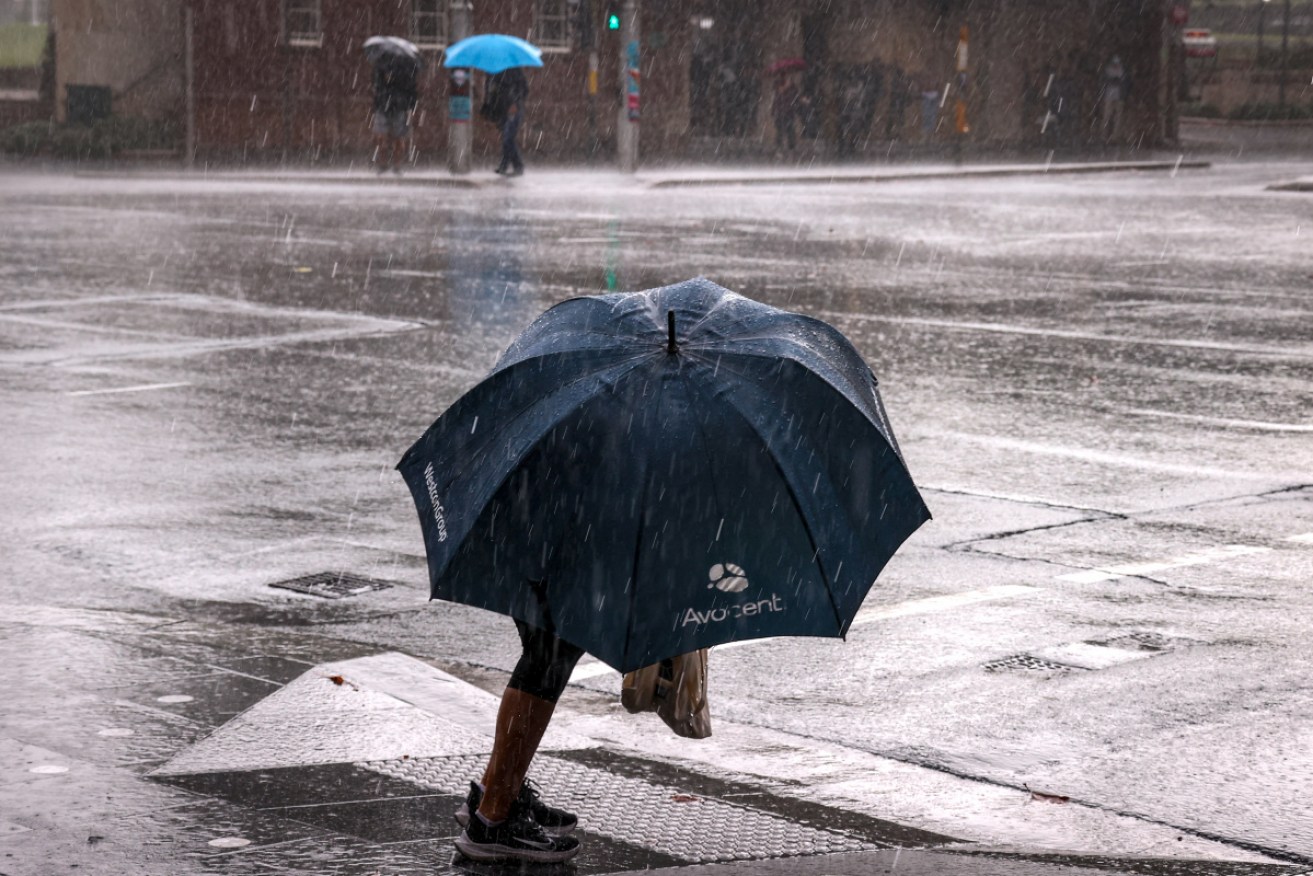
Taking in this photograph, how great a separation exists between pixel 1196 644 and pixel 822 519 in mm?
2961

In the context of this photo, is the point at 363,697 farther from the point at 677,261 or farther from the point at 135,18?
the point at 135,18

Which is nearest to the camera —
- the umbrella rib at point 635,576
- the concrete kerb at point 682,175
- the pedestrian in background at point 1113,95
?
the umbrella rib at point 635,576

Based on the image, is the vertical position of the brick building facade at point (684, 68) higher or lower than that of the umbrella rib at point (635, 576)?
higher

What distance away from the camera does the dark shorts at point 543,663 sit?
4543 millimetres

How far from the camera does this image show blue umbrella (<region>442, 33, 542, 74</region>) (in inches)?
1405

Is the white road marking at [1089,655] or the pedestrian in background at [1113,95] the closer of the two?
the white road marking at [1089,655]

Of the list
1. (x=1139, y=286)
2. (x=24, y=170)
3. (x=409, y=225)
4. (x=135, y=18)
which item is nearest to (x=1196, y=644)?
(x=1139, y=286)

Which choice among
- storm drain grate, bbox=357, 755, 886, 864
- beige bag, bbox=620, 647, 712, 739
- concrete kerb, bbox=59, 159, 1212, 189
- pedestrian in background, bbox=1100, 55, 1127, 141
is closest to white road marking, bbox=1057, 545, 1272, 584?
storm drain grate, bbox=357, 755, 886, 864

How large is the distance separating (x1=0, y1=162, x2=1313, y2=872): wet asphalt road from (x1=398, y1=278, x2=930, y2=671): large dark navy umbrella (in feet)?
3.84

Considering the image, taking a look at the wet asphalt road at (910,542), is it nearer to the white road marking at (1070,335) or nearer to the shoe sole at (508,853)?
the white road marking at (1070,335)

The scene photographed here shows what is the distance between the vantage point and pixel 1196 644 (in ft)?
22.1

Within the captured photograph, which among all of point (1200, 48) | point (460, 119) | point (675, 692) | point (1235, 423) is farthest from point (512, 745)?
point (1200, 48)

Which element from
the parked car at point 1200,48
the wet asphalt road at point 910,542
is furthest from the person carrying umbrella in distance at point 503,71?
the parked car at point 1200,48

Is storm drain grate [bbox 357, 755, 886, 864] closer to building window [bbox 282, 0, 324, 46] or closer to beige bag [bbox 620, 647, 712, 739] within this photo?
beige bag [bbox 620, 647, 712, 739]
